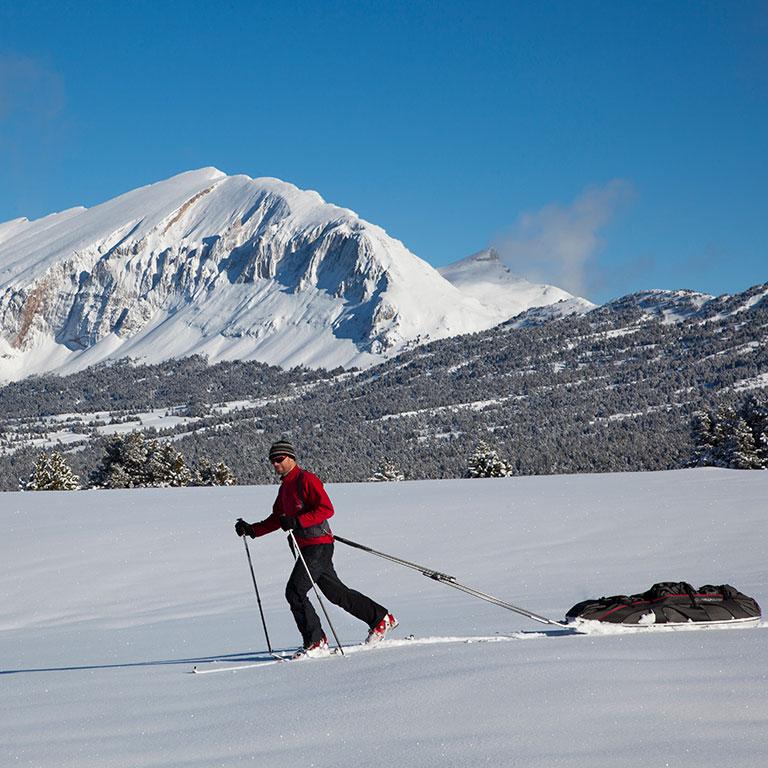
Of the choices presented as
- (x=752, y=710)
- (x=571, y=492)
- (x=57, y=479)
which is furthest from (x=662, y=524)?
(x=57, y=479)

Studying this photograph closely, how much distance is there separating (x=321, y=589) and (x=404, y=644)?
0.85 metres

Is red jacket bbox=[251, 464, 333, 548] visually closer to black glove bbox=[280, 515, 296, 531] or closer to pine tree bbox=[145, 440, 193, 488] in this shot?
black glove bbox=[280, 515, 296, 531]

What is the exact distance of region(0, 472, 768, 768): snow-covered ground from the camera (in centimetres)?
438

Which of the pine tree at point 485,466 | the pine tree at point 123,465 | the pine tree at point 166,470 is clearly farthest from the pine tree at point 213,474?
the pine tree at point 485,466

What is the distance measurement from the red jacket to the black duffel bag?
220 cm

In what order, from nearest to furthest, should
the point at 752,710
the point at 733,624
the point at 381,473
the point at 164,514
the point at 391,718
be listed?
the point at 752,710 → the point at 391,718 → the point at 733,624 → the point at 164,514 → the point at 381,473

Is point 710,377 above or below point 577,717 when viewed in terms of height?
above

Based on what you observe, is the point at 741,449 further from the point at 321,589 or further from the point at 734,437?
the point at 321,589

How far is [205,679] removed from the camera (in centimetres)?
666

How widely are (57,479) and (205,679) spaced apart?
171ft

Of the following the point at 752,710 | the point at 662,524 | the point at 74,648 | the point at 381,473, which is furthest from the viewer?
the point at 381,473

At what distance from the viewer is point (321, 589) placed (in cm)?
749

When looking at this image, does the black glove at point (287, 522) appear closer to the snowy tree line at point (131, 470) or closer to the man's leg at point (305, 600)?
the man's leg at point (305, 600)

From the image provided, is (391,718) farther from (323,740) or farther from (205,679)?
(205,679)
